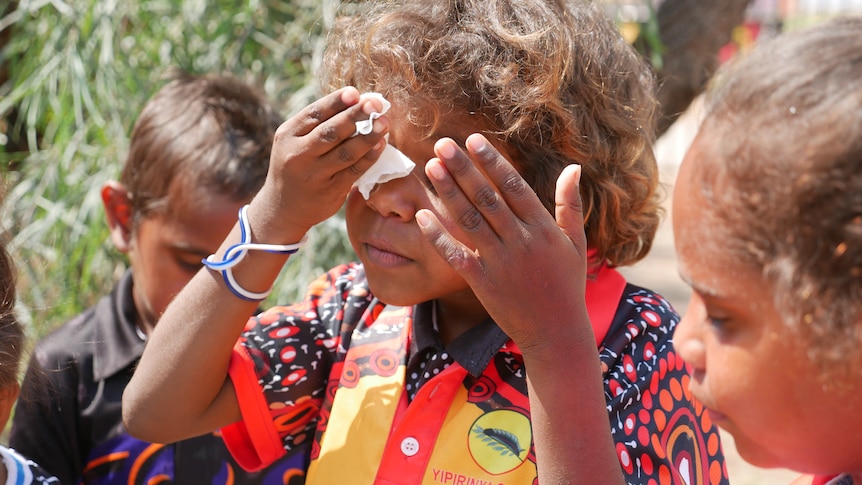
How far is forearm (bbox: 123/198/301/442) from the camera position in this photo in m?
1.58

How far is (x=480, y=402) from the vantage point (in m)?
1.54

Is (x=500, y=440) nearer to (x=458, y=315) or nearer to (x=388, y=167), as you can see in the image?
(x=458, y=315)

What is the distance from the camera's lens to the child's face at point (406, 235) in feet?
4.98

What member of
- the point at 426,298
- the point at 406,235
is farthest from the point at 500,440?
the point at 406,235

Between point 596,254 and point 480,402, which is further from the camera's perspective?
point 596,254

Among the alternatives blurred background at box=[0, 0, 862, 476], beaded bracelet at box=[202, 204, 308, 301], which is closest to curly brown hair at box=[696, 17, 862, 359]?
beaded bracelet at box=[202, 204, 308, 301]

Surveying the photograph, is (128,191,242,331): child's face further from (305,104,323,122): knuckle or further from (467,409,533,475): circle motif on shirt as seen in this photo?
(467,409,533,475): circle motif on shirt

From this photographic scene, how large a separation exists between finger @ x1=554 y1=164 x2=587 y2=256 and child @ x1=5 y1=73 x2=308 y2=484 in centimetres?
93

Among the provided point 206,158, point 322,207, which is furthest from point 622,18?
point 322,207

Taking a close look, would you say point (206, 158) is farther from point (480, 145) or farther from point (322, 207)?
point (480, 145)

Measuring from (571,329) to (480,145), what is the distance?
0.90ft

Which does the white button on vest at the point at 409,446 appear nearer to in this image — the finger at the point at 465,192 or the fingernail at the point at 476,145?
the finger at the point at 465,192

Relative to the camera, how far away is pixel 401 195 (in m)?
1.52

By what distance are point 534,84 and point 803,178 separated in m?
0.62
